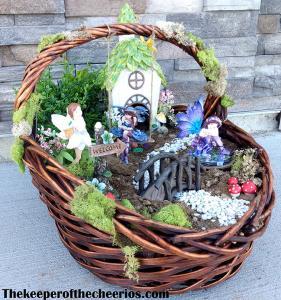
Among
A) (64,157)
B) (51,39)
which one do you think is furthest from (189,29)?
(64,157)

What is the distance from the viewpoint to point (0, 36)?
133cm

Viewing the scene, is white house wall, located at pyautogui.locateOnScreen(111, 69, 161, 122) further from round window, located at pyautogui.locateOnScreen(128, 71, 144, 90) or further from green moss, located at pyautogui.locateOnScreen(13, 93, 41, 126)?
green moss, located at pyautogui.locateOnScreen(13, 93, 41, 126)

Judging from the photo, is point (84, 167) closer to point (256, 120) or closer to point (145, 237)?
point (145, 237)

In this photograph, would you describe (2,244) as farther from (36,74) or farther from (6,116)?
(6,116)

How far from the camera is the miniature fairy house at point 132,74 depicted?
1.02m

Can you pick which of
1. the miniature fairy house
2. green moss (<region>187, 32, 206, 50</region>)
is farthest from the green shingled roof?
green moss (<region>187, 32, 206, 50</region>)

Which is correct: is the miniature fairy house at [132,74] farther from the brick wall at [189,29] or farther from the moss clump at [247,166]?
the brick wall at [189,29]

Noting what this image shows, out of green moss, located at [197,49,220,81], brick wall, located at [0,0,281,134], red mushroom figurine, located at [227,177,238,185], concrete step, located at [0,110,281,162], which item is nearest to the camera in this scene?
red mushroom figurine, located at [227,177,238,185]

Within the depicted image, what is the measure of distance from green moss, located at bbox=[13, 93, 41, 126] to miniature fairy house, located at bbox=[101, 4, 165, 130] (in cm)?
23

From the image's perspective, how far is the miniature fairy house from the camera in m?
1.02

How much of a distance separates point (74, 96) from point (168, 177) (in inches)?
15.6

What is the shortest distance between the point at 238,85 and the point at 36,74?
3.51 feet

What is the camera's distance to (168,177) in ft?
2.71

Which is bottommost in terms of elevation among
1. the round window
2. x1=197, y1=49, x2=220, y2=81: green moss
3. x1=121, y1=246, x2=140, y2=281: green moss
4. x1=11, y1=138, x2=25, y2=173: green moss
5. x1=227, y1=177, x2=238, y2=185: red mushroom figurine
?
x1=121, y1=246, x2=140, y2=281: green moss
